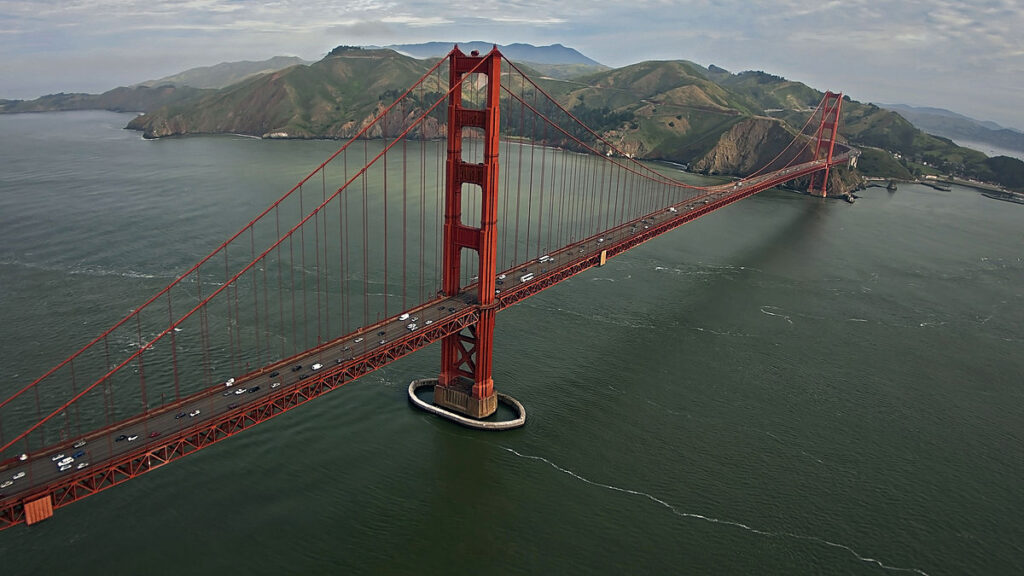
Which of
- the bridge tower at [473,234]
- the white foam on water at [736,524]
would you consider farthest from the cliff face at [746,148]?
the white foam on water at [736,524]

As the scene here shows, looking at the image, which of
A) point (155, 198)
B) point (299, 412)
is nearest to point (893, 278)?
point (299, 412)

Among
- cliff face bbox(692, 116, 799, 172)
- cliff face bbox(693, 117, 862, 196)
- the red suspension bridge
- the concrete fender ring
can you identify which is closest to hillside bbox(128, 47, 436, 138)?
cliff face bbox(692, 116, 799, 172)

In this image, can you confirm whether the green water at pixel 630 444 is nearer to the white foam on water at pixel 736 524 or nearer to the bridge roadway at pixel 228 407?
the white foam on water at pixel 736 524

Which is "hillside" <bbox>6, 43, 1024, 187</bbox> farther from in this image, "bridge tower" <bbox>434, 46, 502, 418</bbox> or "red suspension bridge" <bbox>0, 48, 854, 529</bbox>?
"bridge tower" <bbox>434, 46, 502, 418</bbox>

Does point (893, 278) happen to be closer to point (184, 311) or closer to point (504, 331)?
point (504, 331)

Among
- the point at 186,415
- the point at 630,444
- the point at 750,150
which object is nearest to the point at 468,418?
the point at 630,444

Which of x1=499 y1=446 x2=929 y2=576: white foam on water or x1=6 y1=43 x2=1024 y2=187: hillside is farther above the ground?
x1=6 y1=43 x2=1024 y2=187: hillside
